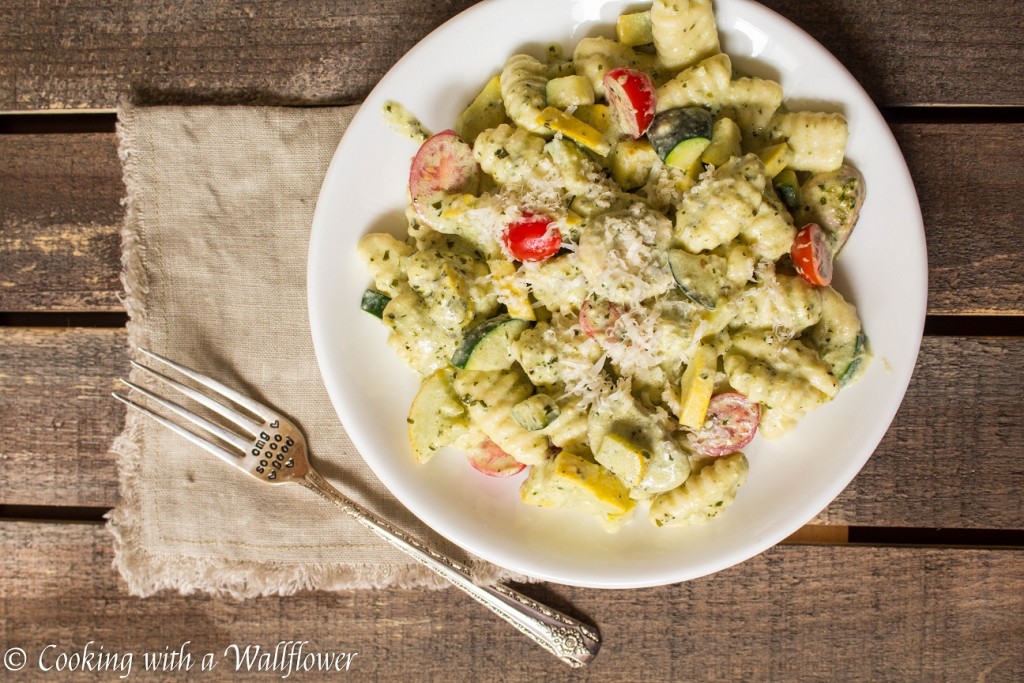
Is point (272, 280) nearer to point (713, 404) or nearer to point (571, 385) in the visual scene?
point (571, 385)

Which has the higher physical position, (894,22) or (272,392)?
(894,22)

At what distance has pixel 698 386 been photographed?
6.98 feet

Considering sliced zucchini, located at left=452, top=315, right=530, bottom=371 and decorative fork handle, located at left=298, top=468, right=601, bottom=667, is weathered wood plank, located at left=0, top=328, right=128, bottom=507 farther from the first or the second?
sliced zucchini, located at left=452, top=315, right=530, bottom=371

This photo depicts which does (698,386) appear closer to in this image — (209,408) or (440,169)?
(440,169)

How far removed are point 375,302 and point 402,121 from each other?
22.6 inches

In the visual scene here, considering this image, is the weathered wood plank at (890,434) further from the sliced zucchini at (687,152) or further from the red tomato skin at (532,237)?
the red tomato skin at (532,237)

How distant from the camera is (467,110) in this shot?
2400 millimetres

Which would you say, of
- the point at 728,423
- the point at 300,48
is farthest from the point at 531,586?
the point at 300,48

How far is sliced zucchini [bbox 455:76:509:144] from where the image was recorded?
2.38 m

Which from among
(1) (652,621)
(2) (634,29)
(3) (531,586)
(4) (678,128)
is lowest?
(1) (652,621)

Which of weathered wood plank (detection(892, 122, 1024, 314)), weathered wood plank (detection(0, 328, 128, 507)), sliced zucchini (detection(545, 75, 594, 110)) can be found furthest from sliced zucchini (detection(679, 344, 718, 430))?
weathered wood plank (detection(0, 328, 128, 507))

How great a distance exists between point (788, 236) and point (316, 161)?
1.64 metres

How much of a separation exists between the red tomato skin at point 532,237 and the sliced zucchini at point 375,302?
1.58ft

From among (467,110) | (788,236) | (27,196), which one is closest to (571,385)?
(788,236)
